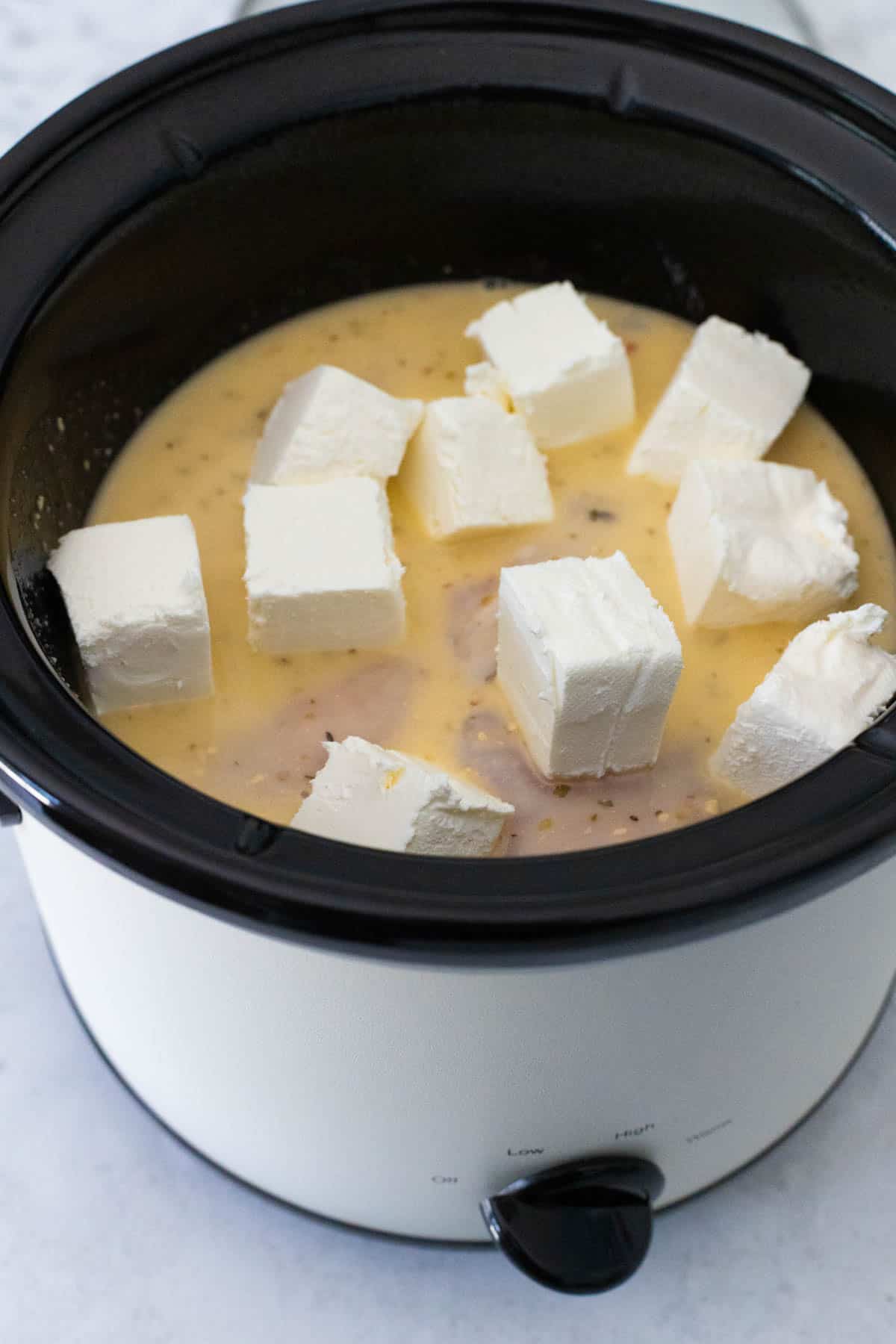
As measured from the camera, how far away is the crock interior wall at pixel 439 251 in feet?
4.18

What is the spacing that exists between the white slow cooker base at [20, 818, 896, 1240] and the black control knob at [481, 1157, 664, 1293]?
0.05ft

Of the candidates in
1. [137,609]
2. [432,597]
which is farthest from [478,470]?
[137,609]

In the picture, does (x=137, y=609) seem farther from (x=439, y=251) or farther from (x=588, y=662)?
(x=439, y=251)

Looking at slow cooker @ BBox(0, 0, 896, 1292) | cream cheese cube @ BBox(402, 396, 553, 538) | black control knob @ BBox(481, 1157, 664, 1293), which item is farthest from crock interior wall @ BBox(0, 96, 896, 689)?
black control knob @ BBox(481, 1157, 664, 1293)

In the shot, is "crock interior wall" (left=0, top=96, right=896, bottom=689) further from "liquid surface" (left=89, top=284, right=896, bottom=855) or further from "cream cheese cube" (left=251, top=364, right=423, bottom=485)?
"cream cheese cube" (left=251, top=364, right=423, bottom=485)

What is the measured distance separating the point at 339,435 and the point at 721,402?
1.08 ft

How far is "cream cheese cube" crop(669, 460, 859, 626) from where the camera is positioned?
1245 millimetres

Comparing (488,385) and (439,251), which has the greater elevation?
(439,251)

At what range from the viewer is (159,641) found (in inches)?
46.0

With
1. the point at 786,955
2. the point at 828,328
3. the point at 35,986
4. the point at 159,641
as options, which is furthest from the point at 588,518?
the point at 35,986

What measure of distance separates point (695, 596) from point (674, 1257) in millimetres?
517

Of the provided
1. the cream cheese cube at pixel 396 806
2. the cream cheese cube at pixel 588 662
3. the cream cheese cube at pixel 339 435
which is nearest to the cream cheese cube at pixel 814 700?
the cream cheese cube at pixel 588 662

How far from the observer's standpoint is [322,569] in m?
1.21

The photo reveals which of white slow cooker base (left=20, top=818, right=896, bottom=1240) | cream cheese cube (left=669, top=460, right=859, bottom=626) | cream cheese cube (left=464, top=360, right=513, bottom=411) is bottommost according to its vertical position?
white slow cooker base (left=20, top=818, right=896, bottom=1240)
